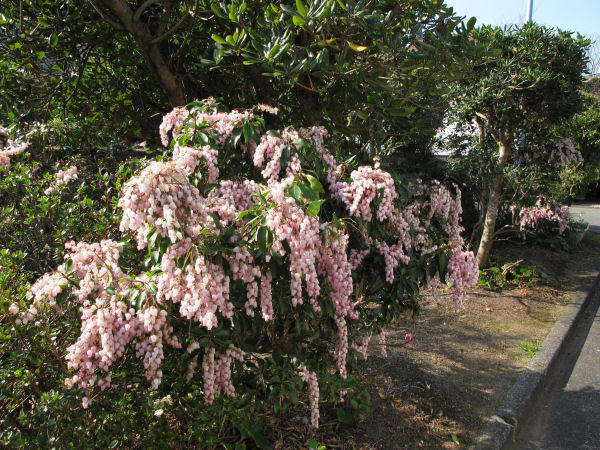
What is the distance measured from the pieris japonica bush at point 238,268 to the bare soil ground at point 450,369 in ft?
2.49

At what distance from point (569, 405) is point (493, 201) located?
3.65 metres

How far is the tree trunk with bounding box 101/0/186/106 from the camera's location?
3229mm

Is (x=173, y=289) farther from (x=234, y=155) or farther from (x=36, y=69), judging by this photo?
(x=36, y=69)

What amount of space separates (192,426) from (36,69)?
12.0 feet

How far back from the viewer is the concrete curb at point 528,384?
320 cm

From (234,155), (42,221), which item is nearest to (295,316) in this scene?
(234,155)

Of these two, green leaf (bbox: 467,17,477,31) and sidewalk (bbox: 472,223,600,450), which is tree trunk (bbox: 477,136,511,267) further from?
green leaf (bbox: 467,17,477,31)

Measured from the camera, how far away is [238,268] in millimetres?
1825

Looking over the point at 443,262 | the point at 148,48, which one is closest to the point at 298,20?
the point at 148,48

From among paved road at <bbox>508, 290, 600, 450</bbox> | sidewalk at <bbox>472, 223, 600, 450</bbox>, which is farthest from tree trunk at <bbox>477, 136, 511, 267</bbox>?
paved road at <bbox>508, 290, 600, 450</bbox>

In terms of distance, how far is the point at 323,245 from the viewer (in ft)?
6.71

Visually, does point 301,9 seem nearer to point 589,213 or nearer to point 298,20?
point 298,20

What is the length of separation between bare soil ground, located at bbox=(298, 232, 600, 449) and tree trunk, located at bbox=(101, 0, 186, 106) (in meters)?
2.82

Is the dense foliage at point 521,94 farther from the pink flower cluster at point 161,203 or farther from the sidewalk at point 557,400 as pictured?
the pink flower cluster at point 161,203
